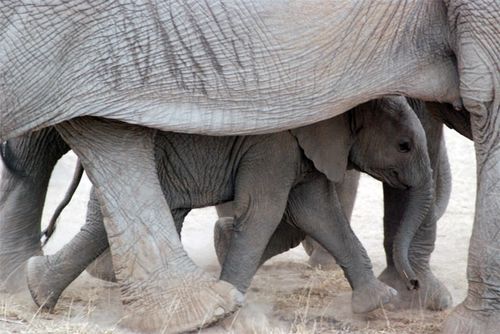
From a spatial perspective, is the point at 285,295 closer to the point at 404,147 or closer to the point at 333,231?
the point at 333,231

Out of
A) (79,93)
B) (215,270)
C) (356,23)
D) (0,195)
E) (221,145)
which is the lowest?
(215,270)

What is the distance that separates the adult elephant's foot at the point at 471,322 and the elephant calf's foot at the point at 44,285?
1.68m

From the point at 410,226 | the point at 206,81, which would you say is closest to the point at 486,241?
the point at 410,226

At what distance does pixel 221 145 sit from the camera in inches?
231

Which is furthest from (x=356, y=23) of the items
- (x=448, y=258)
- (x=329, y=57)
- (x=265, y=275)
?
(x=448, y=258)

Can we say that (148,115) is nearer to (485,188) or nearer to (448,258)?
(485,188)

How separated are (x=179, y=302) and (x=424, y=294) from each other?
61.0 inches

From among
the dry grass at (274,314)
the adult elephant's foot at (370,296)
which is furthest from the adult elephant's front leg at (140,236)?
the adult elephant's foot at (370,296)

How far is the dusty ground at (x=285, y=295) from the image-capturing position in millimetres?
5445

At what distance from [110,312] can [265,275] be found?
4.49 ft

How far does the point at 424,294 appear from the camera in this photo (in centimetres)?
634

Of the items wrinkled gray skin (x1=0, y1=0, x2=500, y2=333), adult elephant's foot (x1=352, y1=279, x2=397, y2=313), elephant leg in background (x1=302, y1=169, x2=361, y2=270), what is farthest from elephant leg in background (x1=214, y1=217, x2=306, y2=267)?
wrinkled gray skin (x1=0, y1=0, x2=500, y2=333)

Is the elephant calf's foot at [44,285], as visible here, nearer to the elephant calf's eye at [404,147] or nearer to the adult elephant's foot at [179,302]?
the adult elephant's foot at [179,302]

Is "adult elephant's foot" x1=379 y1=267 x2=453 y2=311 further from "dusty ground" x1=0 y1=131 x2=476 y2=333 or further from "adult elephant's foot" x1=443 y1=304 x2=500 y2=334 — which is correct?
"adult elephant's foot" x1=443 y1=304 x2=500 y2=334
